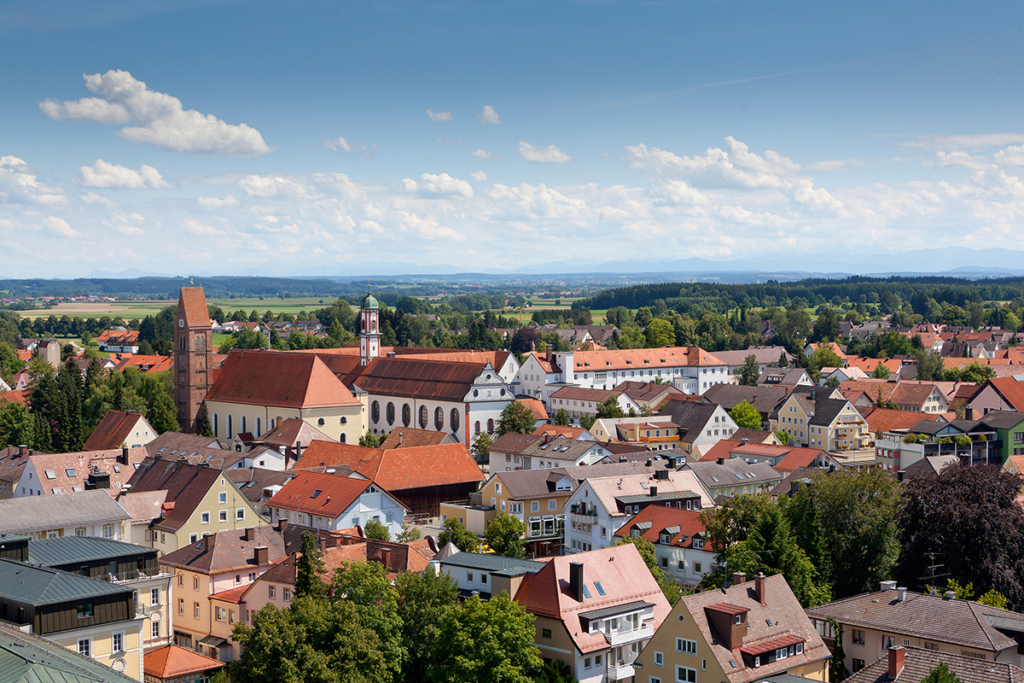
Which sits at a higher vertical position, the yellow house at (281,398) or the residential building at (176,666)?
the yellow house at (281,398)

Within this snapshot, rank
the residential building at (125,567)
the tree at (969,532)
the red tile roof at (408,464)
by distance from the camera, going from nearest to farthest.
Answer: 1. the residential building at (125,567)
2. the tree at (969,532)
3. the red tile roof at (408,464)

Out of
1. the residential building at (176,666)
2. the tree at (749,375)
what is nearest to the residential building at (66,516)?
the residential building at (176,666)

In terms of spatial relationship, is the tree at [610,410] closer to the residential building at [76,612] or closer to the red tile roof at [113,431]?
the red tile roof at [113,431]

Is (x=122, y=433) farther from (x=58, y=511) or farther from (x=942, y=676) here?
(x=942, y=676)

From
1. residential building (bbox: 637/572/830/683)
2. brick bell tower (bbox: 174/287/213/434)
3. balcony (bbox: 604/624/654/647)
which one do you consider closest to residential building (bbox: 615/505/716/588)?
balcony (bbox: 604/624/654/647)

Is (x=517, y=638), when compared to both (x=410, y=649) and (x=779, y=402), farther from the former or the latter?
(x=779, y=402)

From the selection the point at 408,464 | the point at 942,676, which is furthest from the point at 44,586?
the point at 408,464

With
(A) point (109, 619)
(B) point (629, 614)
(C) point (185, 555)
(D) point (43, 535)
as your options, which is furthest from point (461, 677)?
(D) point (43, 535)

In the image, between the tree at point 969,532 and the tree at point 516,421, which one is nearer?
the tree at point 969,532
